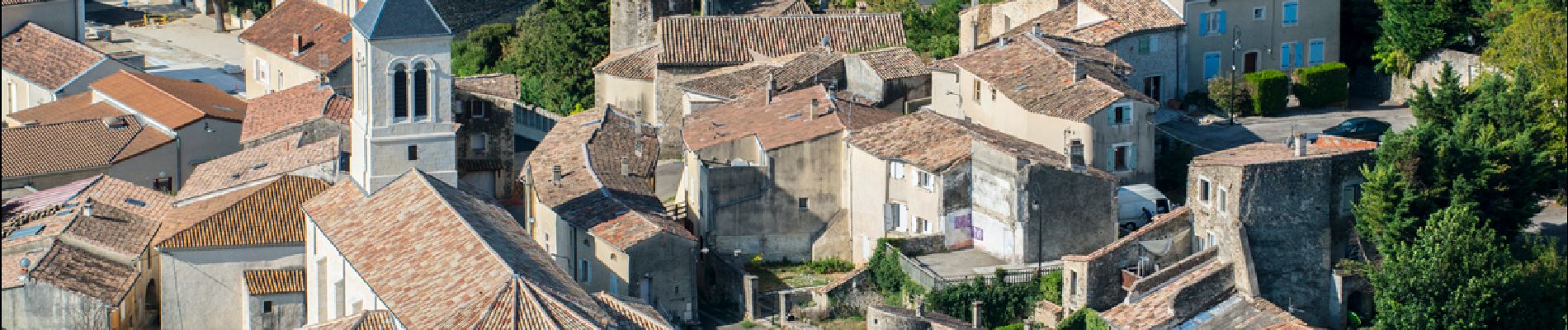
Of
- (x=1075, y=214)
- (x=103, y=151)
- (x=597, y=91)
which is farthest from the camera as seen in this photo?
(x=597, y=91)

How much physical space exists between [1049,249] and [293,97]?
29.5m

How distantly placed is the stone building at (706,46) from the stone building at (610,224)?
7.09 m

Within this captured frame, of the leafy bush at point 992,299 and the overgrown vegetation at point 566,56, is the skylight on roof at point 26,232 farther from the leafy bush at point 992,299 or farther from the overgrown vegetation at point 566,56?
the leafy bush at point 992,299

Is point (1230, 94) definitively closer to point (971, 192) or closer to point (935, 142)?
point (935, 142)

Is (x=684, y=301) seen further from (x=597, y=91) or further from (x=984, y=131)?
(x=597, y=91)

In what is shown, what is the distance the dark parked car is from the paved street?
0.67 m

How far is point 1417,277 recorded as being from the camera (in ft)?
223

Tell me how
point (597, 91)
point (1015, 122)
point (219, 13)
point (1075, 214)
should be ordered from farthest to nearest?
point (219, 13) → point (597, 91) → point (1015, 122) → point (1075, 214)

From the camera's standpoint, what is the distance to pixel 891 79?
86312mm

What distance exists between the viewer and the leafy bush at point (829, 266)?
80.4m

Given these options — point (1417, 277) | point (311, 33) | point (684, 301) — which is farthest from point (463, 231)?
point (311, 33)

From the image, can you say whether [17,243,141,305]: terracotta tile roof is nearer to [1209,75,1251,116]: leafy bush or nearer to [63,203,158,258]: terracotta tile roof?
[63,203,158,258]: terracotta tile roof

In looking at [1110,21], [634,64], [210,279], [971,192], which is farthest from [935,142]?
[210,279]

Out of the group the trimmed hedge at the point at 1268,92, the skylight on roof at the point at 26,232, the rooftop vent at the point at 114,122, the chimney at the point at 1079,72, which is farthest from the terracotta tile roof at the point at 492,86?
the trimmed hedge at the point at 1268,92
